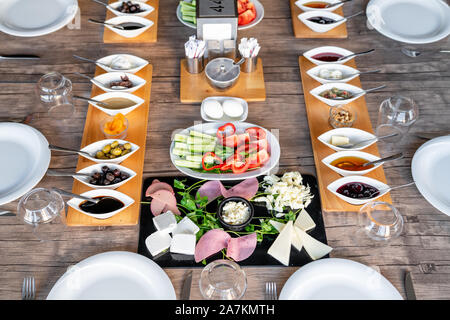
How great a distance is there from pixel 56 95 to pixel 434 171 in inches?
64.2

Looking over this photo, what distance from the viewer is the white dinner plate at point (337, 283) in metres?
1.41

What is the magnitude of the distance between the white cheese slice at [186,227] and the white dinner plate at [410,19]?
53.1 inches

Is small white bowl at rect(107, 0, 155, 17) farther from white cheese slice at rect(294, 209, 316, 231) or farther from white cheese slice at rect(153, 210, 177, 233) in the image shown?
white cheese slice at rect(294, 209, 316, 231)

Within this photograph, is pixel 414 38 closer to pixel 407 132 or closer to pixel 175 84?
pixel 407 132

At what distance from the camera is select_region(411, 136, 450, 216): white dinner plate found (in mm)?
1618

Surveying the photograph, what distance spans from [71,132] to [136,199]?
0.46 metres

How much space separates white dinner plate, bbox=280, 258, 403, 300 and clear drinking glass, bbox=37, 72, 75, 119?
1196mm

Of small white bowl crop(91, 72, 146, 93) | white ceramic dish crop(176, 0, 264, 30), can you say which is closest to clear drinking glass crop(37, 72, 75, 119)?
small white bowl crop(91, 72, 146, 93)

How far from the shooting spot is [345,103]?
6.19 feet

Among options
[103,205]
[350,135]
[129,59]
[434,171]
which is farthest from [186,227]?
[434,171]

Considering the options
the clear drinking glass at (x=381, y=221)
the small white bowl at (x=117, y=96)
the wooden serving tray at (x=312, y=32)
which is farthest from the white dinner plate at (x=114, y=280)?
the wooden serving tray at (x=312, y=32)

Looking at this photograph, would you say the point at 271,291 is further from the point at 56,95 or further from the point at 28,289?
the point at 56,95

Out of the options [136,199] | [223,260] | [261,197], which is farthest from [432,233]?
[136,199]

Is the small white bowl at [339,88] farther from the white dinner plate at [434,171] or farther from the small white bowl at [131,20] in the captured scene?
the small white bowl at [131,20]
